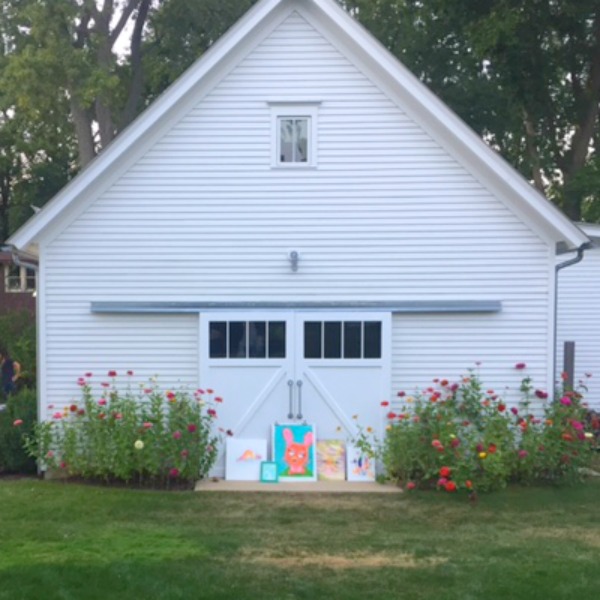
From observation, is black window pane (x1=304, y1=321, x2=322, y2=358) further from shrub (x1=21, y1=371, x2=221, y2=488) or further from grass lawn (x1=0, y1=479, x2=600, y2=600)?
grass lawn (x1=0, y1=479, x2=600, y2=600)

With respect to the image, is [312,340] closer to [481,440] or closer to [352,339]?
[352,339]

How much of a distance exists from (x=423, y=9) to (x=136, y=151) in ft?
57.1

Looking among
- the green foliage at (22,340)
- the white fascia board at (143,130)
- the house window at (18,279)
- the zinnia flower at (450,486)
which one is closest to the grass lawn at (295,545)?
the zinnia flower at (450,486)

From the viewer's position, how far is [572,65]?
2528cm

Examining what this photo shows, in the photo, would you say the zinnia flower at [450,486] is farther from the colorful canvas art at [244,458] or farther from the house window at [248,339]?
the house window at [248,339]

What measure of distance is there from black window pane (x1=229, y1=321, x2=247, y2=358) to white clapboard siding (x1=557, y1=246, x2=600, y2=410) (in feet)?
24.0

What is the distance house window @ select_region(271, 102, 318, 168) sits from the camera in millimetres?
11625

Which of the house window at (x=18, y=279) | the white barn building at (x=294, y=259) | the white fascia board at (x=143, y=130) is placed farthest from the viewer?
the house window at (x=18, y=279)

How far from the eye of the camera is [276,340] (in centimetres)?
1174

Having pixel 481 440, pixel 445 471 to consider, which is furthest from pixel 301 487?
pixel 481 440

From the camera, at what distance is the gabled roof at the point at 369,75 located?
36.5 feet

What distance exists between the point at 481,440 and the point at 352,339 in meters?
2.07

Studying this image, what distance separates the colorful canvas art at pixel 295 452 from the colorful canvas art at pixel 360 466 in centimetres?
45

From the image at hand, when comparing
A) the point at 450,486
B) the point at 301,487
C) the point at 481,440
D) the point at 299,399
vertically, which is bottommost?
the point at 301,487
